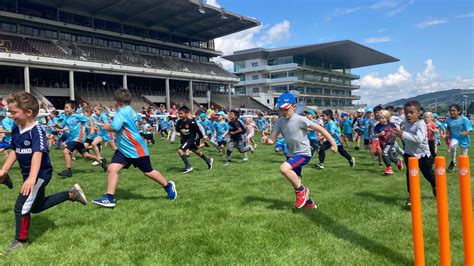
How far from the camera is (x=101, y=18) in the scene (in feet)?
153

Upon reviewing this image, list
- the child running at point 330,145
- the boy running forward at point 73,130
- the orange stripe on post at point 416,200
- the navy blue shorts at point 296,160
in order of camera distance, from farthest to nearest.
Answer: the child running at point 330,145 < the boy running forward at point 73,130 < the navy blue shorts at point 296,160 < the orange stripe on post at point 416,200

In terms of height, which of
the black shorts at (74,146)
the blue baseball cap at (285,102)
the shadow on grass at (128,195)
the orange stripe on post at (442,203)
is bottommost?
the shadow on grass at (128,195)

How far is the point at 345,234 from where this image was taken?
16.3 ft

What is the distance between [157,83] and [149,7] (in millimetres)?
9984

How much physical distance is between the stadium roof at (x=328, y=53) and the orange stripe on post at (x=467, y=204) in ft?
265

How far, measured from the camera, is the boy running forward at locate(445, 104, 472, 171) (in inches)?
415

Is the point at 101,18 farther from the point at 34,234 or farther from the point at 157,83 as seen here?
the point at 34,234

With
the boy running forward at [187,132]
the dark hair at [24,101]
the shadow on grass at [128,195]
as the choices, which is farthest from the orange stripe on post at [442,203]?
the boy running forward at [187,132]

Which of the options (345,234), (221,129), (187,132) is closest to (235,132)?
(221,129)

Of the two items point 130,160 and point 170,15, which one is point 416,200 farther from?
point 170,15

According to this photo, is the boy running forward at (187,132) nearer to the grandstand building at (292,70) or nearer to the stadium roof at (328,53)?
the grandstand building at (292,70)

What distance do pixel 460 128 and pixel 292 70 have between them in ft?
237

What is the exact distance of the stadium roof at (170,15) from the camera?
1715 inches

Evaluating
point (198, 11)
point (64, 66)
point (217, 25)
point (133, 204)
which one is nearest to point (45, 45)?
point (64, 66)
